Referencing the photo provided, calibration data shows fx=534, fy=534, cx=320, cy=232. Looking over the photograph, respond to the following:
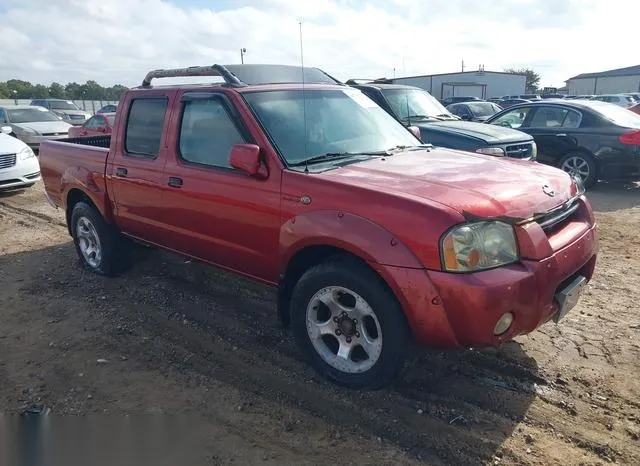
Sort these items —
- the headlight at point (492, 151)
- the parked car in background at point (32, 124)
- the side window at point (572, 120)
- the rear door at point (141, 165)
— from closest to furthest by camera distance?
the rear door at point (141, 165), the headlight at point (492, 151), the side window at point (572, 120), the parked car in background at point (32, 124)

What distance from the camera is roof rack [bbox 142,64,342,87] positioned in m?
4.30

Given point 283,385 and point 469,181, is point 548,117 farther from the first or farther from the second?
point 283,385

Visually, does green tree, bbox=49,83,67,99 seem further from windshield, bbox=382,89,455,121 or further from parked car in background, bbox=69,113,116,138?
windshield, bbox=382,89,455,121

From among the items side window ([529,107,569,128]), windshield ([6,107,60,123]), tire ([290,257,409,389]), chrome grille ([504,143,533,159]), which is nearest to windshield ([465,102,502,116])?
side window ([529,107,569,128])

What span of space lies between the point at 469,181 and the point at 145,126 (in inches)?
116

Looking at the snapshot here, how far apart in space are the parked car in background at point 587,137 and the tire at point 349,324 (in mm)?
7716

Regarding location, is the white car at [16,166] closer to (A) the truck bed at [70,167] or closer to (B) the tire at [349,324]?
(A) the truck bed at [70,167]

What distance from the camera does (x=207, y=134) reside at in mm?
4191

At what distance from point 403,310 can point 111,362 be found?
87.2 inches

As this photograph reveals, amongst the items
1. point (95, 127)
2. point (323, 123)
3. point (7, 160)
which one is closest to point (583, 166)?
point (323, 123)

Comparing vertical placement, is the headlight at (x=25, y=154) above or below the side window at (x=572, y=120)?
below

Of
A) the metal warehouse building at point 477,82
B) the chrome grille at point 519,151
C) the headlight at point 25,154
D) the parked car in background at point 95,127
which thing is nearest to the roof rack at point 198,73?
the chrome grille at point 519,151

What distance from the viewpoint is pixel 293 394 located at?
11.2 feet

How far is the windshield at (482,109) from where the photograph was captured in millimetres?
18453
